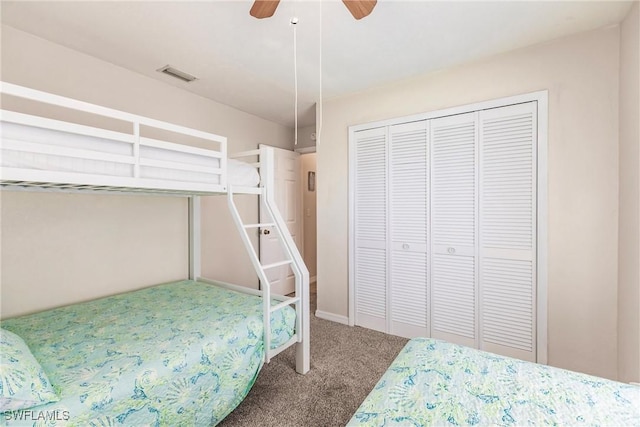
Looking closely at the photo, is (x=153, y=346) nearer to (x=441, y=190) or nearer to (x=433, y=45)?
(x=441, y=190)

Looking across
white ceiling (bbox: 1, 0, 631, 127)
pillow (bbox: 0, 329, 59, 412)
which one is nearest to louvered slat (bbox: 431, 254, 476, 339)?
white ceiling (bbox: 1, 0, 631, 127)

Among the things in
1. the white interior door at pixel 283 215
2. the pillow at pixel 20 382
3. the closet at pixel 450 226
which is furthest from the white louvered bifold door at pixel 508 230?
the pillow at pixel 20 382

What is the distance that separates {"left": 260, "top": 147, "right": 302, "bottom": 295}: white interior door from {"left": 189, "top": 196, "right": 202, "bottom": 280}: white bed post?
3.05 feet

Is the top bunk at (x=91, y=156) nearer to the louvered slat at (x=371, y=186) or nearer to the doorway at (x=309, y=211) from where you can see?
the louvered slat at (x=371, y=186)

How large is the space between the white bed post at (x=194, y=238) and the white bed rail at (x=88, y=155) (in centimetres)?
100

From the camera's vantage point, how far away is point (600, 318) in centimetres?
194

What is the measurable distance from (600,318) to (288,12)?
285 cm

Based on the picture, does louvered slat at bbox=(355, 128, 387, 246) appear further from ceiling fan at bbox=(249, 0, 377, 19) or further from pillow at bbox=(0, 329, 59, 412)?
pillow at bbox=(0, 329, 59, 412)

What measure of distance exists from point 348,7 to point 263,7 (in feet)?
1.42

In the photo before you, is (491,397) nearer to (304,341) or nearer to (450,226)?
(304,341)

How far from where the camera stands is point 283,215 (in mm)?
3955

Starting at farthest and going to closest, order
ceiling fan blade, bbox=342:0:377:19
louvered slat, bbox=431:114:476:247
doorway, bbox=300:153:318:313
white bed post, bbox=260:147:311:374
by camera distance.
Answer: doorway, bbox=300:153:318:313, louvered slat, bbox=431:114:476:247, white bed post, bbox=260:147:311:374, ceiling fan blade, bbox=342:0:377:19

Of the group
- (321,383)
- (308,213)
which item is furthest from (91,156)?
(308,213)

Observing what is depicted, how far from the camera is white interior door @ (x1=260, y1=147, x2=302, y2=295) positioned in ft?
12.3
